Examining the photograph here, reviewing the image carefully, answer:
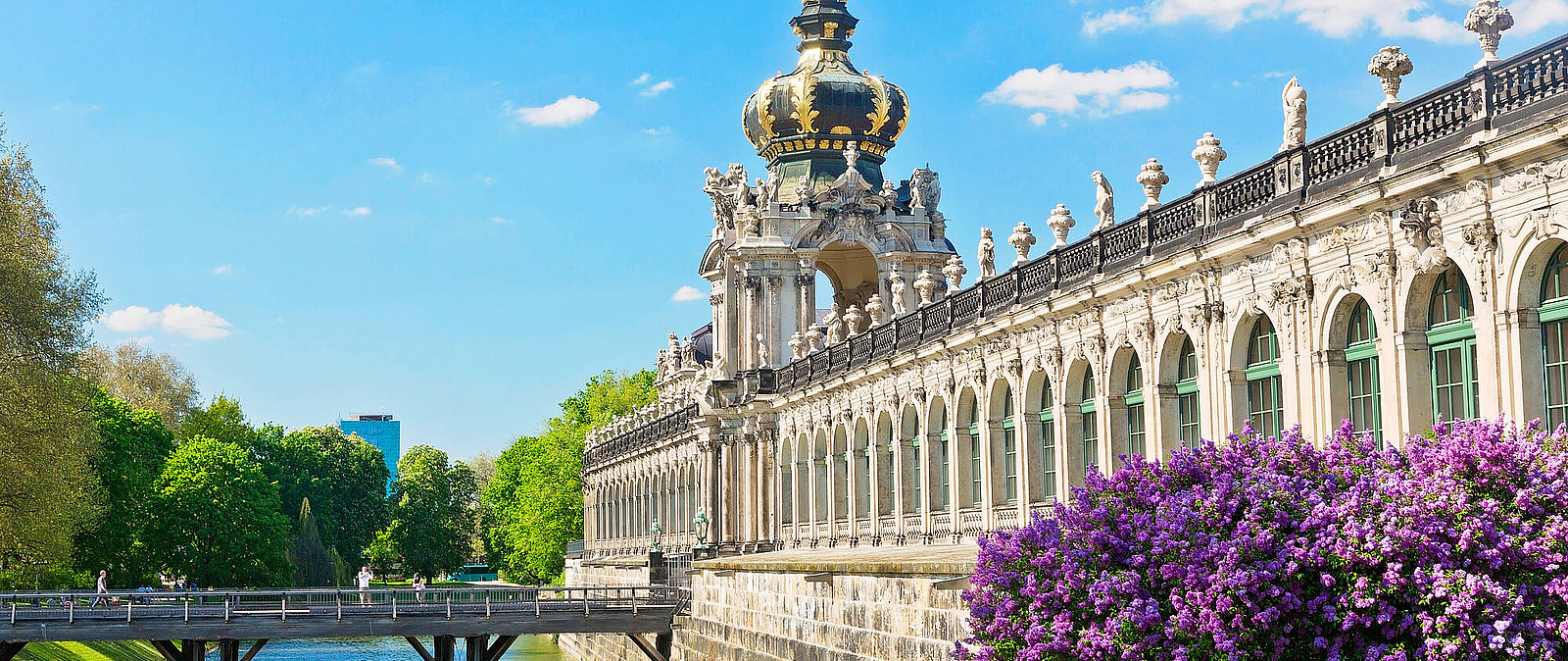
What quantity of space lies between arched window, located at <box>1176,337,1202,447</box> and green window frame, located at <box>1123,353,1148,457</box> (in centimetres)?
106

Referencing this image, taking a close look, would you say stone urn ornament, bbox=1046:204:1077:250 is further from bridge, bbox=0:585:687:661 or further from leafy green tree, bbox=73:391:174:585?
leafy green tree, bbox=73:391:174:585

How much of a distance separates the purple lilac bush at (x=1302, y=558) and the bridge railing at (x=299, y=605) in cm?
2989

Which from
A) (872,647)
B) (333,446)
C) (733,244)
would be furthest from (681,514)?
(333,446)

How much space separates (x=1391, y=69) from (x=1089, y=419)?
1155cm

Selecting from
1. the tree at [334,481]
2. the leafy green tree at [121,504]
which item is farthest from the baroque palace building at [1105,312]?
the tree at [334,481]

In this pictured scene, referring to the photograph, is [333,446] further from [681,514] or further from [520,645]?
[681,514]

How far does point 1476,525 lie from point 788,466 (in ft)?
132

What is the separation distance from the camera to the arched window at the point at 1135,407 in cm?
3166

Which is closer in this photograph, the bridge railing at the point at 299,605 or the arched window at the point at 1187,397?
the arched window at the point at 1187,397

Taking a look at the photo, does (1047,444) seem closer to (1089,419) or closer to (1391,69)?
(1089,419)

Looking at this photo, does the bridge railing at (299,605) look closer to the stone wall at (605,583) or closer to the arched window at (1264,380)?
the stone wall at (605,583)

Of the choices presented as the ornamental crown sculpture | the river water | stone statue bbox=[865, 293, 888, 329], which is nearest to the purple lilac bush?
stone statue bbox=[865, 293, 888, 329]

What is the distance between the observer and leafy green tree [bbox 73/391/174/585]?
72.9 meters

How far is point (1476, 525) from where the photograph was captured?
16438 mm
